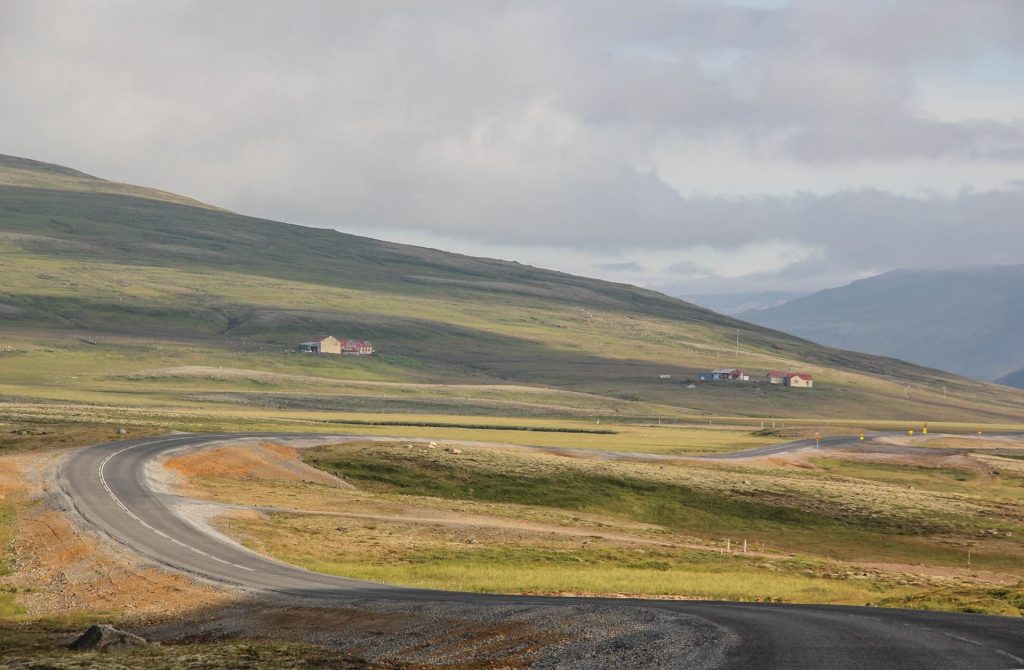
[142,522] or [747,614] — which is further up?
[747,614]

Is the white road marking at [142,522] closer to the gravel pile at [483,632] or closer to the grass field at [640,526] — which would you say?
the grass field at [640,526]

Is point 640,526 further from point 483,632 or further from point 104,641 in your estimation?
point 104,641

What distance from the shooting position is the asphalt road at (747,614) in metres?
23.9

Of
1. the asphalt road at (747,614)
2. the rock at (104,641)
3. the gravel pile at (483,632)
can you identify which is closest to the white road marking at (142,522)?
the asphalt road at (747,614)

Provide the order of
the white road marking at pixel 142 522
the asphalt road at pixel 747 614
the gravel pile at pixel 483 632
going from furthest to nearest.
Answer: the white road marking at pixel 142 522, the gravel pile at pixel 483 632, the asphalt road at pixel 747 614

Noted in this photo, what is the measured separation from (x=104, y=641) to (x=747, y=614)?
16762 mm

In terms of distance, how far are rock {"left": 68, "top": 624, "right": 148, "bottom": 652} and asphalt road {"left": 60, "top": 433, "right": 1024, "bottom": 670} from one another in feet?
28.0

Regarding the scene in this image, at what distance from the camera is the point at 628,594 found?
141 feet

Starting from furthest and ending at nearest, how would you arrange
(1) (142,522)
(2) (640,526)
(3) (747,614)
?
(2) (640,526), (1) (142,522), (3) (747,614)

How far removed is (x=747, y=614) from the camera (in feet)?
103

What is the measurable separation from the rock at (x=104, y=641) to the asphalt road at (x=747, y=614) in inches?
335

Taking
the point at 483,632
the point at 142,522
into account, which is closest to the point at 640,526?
the point at 142,522

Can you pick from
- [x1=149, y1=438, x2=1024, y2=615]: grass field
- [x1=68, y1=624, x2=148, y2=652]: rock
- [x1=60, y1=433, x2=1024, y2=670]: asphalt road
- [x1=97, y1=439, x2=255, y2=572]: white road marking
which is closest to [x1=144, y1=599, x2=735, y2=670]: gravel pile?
[x1=60, y1=433, x2=1024, y2=670]: asphalt road

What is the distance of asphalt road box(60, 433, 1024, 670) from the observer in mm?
23891
